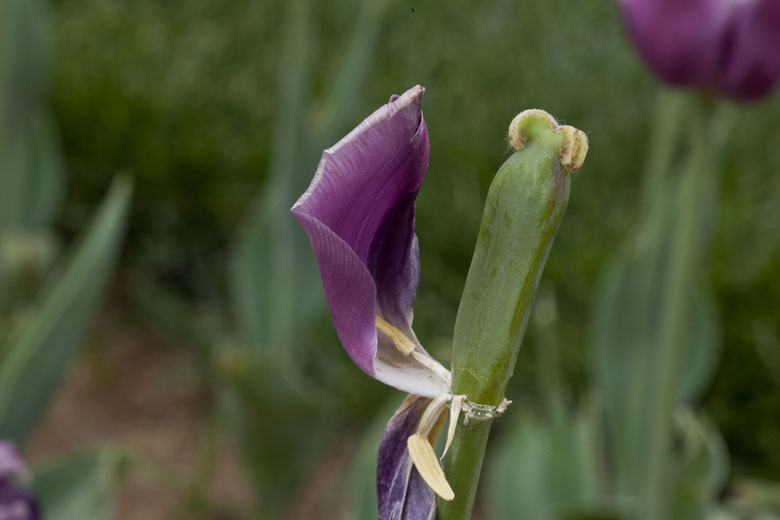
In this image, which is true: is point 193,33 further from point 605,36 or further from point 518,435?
point 518,435

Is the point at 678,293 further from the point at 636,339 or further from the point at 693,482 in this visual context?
the point at 636,339

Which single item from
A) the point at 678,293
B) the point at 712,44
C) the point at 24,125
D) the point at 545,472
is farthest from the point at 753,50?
the point at 24,125

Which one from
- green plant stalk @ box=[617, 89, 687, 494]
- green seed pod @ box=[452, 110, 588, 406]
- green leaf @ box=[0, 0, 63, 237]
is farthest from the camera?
green leaf @ box=[0, 0, 63, 237]

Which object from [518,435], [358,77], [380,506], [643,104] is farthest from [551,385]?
[643,104]

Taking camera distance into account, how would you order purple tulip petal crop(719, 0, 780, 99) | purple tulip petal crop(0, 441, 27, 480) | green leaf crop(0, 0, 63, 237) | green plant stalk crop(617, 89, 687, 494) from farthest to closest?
green leaf crop(0, 0, 63, 237)
green plant stalk crop(617, 89, 687, 494)
purple tulip petal crop(719, 0, 780, 99)
purple tulip petal crop(0, 441, 27, 480)

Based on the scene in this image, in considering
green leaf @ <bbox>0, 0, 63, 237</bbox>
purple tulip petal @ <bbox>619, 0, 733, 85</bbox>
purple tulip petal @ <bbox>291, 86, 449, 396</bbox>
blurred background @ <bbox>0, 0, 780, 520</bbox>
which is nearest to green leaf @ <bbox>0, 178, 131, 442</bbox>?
blurred background @ <bbox>0, 0, 780, 520</bbox>

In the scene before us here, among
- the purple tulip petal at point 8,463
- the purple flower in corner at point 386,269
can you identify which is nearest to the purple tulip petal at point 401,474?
the purple flower in corner at point 386,269

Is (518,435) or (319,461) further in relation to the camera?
(319,461)

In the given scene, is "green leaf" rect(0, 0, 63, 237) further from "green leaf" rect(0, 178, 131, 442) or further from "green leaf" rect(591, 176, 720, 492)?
"green leaf" rect(591, 176, 720, 492)
